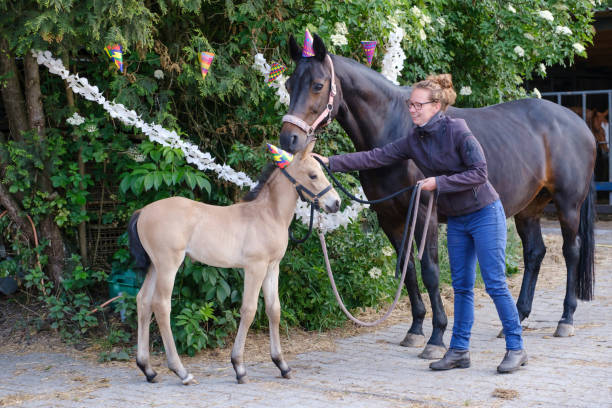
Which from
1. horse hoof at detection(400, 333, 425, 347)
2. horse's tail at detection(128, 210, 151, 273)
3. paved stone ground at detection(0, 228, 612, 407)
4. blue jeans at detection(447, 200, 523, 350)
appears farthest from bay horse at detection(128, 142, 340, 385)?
horse hoof at detection(400, 333, 425, 347)

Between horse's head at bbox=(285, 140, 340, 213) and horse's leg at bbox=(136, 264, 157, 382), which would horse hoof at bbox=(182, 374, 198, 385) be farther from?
horse's head at bbox=(285, 140, 340, 213)

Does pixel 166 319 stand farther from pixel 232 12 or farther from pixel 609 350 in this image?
pixel 609 350

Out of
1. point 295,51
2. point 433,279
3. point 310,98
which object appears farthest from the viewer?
point 433,279

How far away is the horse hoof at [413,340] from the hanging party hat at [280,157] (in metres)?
2.00

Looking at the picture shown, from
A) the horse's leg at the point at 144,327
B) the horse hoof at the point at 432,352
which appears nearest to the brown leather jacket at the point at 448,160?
the horse hoof at the point at 432,352

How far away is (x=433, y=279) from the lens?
528 centimetres

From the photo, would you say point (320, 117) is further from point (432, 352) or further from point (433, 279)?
point (432, 352)

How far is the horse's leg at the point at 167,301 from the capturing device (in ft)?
14.0

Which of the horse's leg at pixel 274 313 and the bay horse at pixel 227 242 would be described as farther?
the horse's leg at pixel 274 313

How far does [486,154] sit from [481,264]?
1.33 m

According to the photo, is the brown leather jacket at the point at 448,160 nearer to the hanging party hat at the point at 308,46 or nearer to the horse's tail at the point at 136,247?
the hanging party hat at the point at 308,46

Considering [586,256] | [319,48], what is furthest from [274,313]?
[586,256]

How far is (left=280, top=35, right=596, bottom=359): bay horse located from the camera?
4.89m

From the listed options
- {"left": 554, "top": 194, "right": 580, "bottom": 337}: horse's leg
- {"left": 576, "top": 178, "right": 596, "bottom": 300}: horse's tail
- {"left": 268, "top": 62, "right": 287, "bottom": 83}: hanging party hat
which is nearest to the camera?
{"left": 268, "top": 62, "right": 287, "bottom": 83}: hanging party hat
